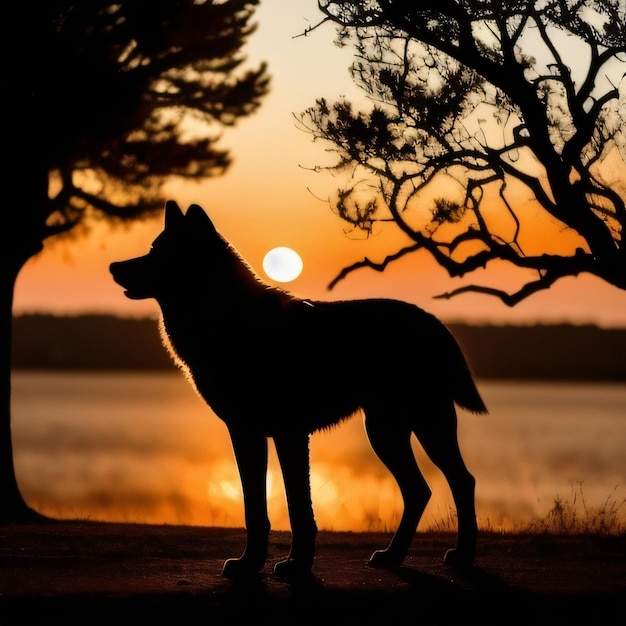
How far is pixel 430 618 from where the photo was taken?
19.6 ft

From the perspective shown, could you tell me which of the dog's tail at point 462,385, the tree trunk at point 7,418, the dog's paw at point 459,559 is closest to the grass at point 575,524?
the dog's paw at point 459,559

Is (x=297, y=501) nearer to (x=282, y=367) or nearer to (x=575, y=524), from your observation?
(x=282, y=367)

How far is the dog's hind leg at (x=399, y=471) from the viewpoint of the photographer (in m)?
7.32

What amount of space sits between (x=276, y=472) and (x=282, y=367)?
24.2 m

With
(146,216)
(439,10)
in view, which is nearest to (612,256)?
(439,10)

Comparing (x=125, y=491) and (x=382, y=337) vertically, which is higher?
(x=382, y=337)

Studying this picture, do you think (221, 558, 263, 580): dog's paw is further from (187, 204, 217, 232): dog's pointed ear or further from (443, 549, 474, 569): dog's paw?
(187, 204, 217, 232): dog's pointed ear

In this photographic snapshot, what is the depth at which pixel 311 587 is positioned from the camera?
253 inches

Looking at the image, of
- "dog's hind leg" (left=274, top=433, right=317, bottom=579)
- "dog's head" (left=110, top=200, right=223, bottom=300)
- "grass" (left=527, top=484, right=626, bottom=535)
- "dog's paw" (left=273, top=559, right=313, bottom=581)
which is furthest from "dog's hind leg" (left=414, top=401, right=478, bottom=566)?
"grass" (left=527, top=484, right=626, bottom=535)

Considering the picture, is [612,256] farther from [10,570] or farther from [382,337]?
[10,570]

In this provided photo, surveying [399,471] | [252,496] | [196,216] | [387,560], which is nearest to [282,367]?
[252,496]

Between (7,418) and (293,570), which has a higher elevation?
(7,418)

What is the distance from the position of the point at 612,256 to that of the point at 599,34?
209 cm

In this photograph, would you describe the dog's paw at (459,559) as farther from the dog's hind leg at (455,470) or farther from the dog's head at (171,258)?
the dog's head at (171,258)
